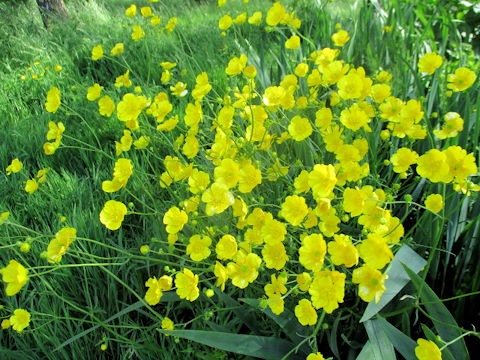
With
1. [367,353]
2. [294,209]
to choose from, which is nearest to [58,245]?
[294,209]

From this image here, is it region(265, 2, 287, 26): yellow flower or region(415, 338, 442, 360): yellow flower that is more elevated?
region(265, 2, 287, 26): yellow flower

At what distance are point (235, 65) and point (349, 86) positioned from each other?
0.46 metres

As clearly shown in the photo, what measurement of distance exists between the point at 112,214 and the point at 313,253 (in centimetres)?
68

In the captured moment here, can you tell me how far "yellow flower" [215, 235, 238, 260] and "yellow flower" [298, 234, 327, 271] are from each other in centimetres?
20

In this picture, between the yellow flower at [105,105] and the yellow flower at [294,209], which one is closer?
the yellow flower at [294,209]

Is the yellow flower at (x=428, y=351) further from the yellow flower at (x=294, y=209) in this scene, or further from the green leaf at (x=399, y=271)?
the yellow flower at (x=294, y=209)

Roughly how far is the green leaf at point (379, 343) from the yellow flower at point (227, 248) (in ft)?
1.34

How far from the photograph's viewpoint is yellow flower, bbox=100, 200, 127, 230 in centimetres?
131

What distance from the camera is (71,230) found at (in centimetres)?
125

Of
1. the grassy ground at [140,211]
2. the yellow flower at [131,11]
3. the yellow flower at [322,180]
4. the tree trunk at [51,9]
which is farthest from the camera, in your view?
the tree trunk at [51,9]

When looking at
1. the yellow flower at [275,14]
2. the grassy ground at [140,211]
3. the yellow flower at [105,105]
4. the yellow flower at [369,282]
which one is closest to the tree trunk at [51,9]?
the grassy ground at [140,211]

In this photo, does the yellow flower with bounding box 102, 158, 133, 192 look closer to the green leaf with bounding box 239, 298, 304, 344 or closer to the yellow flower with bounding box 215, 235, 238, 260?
the yellow flower with bounding box 215, 235, 238, 260

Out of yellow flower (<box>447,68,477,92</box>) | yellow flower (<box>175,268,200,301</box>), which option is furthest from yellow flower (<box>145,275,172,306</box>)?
yellow flower (<box>447,68,477,92</box>)

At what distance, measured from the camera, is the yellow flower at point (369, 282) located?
0.96 m
